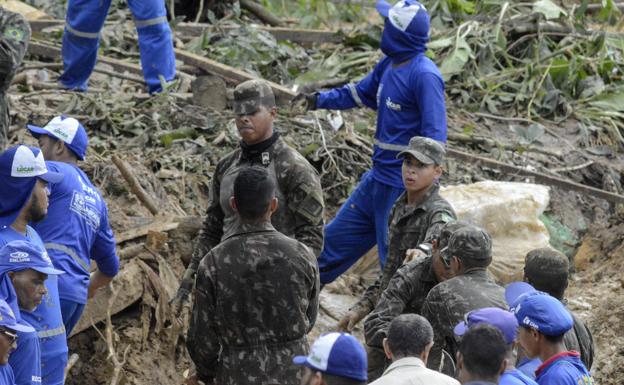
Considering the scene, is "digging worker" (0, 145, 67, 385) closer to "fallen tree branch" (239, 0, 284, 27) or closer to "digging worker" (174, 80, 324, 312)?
"digging worker" (174, 80, 324, 312)

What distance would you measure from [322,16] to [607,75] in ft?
12.8

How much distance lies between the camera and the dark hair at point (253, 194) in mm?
5523

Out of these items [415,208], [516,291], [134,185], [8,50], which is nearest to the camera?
[516,291]

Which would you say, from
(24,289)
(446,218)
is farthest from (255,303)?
(446,218)

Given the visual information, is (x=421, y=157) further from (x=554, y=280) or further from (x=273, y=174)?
(x=554, y=280)

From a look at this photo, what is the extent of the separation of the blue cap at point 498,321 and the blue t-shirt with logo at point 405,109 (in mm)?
3074

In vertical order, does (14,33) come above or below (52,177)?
below

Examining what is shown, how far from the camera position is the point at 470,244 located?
581 centimetres

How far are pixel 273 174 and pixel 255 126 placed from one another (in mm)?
296

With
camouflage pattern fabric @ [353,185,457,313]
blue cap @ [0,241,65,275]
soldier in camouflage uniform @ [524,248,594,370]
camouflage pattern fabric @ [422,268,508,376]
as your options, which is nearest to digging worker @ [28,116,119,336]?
blue cap @ [0,241,65,275]

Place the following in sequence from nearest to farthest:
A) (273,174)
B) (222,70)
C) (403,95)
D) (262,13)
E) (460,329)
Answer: (460,329) → (273,174) → (403,95) → (222,70) → (262,13)

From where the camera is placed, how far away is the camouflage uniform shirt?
240 inches

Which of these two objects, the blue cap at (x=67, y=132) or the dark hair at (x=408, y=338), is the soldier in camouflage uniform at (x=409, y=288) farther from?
the blue cap at (x=67, y=132)

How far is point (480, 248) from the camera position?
19.0ft
